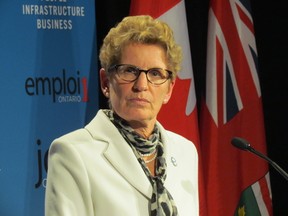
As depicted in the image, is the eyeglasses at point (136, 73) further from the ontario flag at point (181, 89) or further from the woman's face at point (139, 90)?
the ontario flag at point (181, 89)

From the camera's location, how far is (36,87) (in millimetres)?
3361

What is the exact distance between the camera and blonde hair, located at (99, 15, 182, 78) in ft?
6.03

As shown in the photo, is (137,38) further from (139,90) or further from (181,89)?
(181,89)

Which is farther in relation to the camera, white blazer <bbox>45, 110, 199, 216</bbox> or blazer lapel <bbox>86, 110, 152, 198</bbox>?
blazer lapel <bbox>86, 110, 152, 198</bbox>

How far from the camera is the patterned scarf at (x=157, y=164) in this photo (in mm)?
1806

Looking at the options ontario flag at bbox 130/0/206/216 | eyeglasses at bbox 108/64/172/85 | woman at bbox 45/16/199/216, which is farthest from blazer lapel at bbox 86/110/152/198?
ontario flag at bbox 130/0/206/216

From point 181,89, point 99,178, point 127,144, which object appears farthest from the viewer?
point 181,89

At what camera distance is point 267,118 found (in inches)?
180

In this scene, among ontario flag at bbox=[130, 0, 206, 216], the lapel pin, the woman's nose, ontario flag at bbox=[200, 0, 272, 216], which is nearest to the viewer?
the woman's nose

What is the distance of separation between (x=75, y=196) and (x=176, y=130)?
2.25 m

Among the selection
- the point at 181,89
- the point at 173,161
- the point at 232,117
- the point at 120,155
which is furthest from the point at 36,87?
the point at 120,155

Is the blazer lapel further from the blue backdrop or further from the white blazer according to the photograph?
the blue backdrop

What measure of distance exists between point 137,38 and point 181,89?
6.85ft

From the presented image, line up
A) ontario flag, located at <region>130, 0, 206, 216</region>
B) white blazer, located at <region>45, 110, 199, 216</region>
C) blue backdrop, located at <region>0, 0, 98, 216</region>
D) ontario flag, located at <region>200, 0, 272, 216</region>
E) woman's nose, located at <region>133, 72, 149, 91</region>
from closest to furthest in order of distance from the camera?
1. white blazer, located at <region>45, 110, 199, 216</region>
2. woman's nose, located at <region>133, 72, 149, 91</region>
3. blue backdrop, located at <region>0, 0, 98, 216</region>
4. ontario flag, located at <region>130, 0, 206, 216</region>
5. ontario flag, located at <region>200, 0, 272, 216</region>
